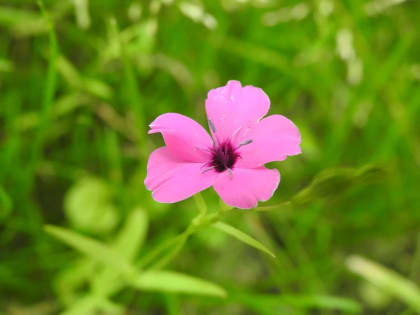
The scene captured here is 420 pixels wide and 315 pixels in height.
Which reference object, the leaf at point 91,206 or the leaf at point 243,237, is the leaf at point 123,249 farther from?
the leaf at point 243,237

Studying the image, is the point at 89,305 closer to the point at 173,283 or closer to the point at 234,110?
the point at 173,283

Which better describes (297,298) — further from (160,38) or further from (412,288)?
(160,38)

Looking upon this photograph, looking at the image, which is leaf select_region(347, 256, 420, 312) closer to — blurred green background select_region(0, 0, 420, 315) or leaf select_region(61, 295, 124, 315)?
blurred green background select_region(0, 0, 420, 315)

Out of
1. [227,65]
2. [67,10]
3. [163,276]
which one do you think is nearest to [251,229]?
[163,276]

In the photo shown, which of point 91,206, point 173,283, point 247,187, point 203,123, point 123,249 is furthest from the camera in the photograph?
point 203,123

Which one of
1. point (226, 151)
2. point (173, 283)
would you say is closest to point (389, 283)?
point (173, 283)
